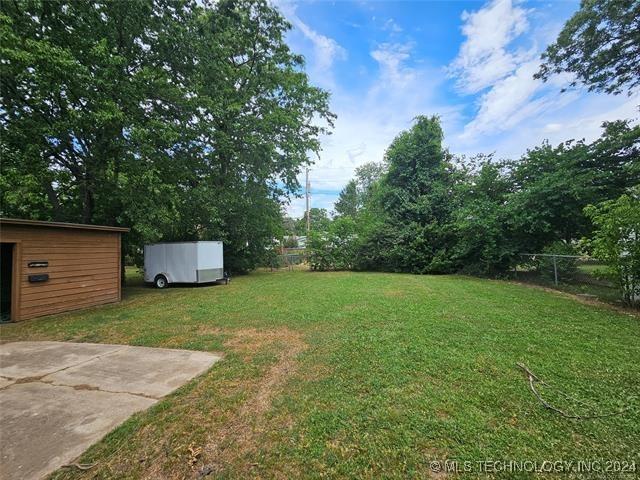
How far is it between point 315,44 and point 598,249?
460 inches

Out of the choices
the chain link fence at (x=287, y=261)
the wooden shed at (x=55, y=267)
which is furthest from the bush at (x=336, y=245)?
the wooden shed at (x=55, y=267)

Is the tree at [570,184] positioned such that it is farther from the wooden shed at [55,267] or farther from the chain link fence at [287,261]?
the wooden shed at [55,267]

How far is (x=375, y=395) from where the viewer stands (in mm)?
2598

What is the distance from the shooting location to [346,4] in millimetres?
8727

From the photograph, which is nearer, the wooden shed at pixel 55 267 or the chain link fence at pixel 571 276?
the wooden shed at pixel 55 267

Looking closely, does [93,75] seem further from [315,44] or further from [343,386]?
[343,386]

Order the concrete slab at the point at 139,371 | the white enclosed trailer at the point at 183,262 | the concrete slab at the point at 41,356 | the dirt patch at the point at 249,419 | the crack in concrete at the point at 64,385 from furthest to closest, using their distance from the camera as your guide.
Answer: the white enclosed trailer at the point at 183,262 < the concrete slab at the point at 41,356 < the concrete slab at the point at 139,371 < the crack in concrete at the point at 64,385 < the dirt patch at the point at 249,419

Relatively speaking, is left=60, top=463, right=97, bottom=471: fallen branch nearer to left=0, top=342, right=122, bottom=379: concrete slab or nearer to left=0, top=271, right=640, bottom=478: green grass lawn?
left=0, top=271, right=640, bottom=478: green grass lawn

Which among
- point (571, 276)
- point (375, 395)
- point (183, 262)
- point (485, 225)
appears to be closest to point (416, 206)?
point (485, 225)

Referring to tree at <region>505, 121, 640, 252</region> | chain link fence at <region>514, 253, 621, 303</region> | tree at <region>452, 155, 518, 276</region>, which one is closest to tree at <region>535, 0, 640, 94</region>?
tree at <region>505, 121, 640, 252</region>

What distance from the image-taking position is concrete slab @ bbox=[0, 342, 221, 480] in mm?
1919

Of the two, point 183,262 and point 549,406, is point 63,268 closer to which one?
point 183,262

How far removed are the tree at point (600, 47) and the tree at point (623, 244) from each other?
753 centimetres

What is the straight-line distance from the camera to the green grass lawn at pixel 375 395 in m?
1.86
